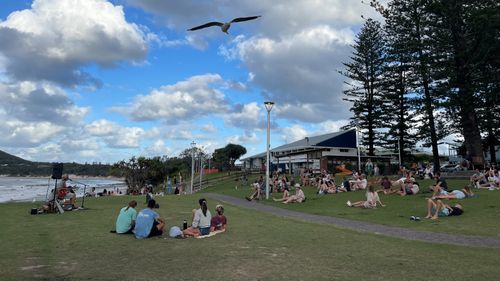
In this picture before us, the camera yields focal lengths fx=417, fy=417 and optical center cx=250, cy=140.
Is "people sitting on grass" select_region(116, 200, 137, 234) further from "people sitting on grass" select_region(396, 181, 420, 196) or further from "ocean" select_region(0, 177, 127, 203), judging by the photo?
"people sitting on grass" select_region(396, 181, 420, 196)

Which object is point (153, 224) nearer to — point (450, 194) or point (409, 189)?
point (450, 194)

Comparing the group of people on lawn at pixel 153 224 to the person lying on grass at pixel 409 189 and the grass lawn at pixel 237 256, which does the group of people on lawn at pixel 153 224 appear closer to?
the grass lawn at pixel 237 256

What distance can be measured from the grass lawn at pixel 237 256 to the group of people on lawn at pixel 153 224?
299mm

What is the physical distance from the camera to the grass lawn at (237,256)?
19.1 ft

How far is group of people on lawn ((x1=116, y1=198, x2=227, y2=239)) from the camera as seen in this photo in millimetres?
9281

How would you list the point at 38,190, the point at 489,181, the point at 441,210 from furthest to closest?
1. the point at 38,190
2. the point at 489,181
3. the point at 441,210

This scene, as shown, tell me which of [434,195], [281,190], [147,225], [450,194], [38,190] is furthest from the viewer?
[38,190]

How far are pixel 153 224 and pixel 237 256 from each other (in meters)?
3.00

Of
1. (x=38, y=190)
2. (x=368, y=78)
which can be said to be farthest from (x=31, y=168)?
(x=368, y=78)

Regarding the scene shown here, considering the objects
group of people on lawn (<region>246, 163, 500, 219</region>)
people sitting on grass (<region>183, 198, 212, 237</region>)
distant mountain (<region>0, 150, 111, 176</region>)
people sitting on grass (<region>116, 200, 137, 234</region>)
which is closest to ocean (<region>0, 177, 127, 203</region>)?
people sitting on grass (<region>116, 200, 137, 234</region>)

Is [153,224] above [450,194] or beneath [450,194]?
beneath

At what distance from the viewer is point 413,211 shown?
14.1m

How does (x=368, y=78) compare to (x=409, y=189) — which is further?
(x=368, y=78)

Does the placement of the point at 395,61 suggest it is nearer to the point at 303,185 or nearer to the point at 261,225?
the point at 303,185
